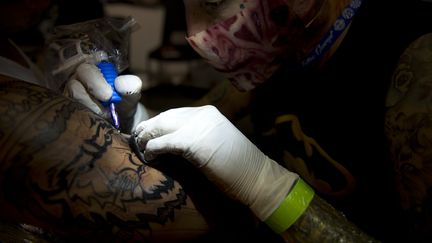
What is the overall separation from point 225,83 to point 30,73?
0.75 m

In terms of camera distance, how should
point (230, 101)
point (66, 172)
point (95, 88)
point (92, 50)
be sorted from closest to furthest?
point (66, 172), point (95, 88), point (92, 50), point (230, 101)

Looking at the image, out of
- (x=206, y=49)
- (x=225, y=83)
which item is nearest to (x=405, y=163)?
(x=206, y=49)

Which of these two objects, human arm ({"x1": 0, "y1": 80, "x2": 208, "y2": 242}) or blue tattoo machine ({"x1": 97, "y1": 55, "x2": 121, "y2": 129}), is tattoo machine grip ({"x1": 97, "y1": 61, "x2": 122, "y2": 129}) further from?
human arm ({"x1": 0, "y1": 80, "x2": 208, "y2": 242})

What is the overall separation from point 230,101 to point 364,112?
71 cm

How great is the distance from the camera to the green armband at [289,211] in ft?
3.20

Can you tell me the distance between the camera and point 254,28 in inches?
45.3

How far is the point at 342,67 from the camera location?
1.18 meters

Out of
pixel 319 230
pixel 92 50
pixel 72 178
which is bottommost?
pixel 319 230

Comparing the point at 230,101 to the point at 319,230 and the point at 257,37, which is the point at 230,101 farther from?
the point at 319,230

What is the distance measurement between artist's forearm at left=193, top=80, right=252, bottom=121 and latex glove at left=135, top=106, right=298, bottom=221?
0.66 metres

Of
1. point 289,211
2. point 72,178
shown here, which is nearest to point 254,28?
point 289,211

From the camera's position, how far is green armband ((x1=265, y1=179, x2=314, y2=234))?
0.97m

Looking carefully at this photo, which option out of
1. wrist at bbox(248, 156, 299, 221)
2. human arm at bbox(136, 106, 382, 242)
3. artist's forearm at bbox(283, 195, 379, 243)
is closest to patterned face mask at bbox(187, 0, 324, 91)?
human arm at bbox(136, 106, 382, 242)

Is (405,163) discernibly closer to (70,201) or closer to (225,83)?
(70,201)
